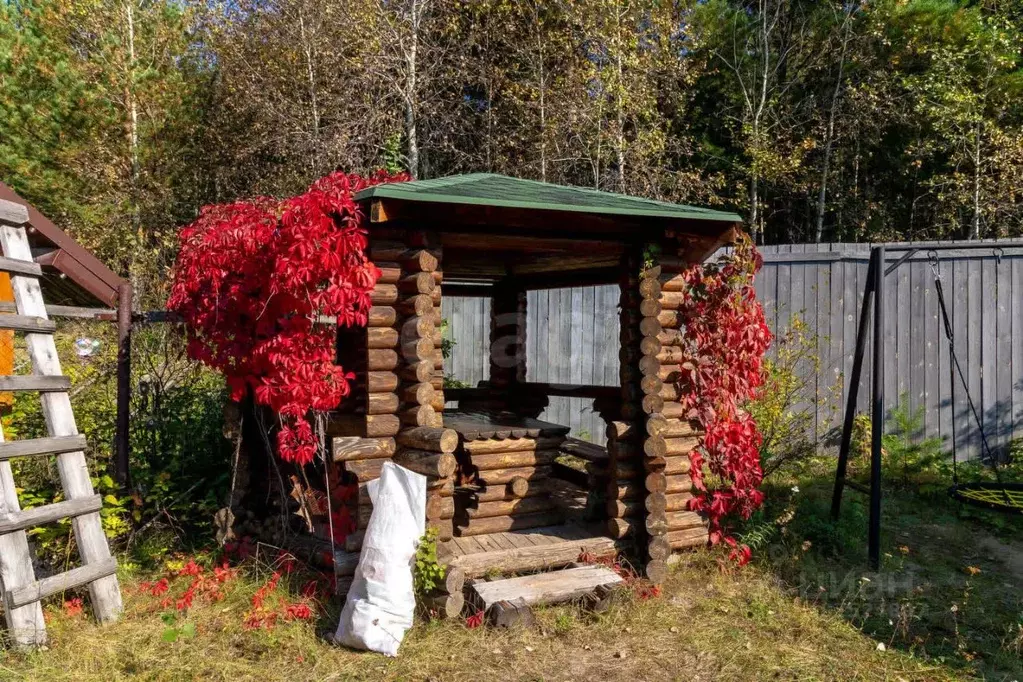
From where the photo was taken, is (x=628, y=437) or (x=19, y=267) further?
(x=628, y=437)

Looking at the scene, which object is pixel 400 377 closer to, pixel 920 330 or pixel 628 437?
pixel 628 437

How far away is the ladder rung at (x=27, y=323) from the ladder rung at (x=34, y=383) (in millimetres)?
274

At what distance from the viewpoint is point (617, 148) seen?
532 inches

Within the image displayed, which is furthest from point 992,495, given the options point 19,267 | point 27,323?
point 19,267

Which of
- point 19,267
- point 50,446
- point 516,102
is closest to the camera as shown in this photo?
point 50,446

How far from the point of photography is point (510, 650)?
14.5ft

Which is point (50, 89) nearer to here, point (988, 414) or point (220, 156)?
point (220, 156)

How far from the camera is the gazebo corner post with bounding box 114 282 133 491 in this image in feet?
18.7

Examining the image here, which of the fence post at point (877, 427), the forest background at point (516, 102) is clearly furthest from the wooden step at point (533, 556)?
the forest background at point (516, 102)

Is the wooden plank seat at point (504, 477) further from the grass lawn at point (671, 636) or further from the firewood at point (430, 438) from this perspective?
the grass lawn at point (671, 636)

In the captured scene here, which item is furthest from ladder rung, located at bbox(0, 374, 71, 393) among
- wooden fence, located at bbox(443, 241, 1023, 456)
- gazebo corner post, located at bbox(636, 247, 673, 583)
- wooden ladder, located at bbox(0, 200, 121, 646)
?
wooden fence, located at bbox(443, 241, 1023, 456)

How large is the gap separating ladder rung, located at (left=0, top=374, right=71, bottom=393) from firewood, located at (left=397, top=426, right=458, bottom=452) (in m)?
1.99

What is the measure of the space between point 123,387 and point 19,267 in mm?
1406

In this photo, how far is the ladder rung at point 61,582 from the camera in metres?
4.05
